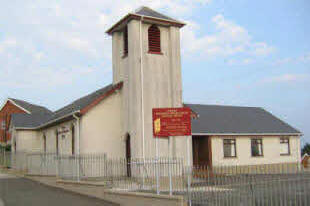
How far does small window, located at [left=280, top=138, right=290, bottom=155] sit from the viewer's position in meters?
32.6

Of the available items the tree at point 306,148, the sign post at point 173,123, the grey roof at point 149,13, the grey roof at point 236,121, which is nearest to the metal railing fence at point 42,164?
the sign post at point 173,123

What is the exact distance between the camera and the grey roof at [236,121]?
97.1 ft

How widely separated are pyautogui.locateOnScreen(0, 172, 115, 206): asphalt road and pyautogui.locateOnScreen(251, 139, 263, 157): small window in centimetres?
1781

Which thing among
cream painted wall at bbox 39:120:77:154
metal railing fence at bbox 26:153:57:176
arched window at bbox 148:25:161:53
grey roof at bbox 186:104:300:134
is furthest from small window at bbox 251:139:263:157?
metal railing fence at bbox 26:153:57:176

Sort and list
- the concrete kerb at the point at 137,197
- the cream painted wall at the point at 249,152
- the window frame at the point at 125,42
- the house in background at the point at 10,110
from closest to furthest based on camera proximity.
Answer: the concrete kerb at the point at 137,197
the window frame at the point at 125,42
the cream painted wall at the point at 249,152
the house in background at the point at 10,110

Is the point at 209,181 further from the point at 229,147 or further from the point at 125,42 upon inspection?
the point at 229,147

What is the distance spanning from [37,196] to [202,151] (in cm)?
1525

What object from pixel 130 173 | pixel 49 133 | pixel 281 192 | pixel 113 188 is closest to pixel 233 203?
pixel 281 192

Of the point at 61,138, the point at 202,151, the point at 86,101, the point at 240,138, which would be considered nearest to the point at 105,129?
the point at 86,101

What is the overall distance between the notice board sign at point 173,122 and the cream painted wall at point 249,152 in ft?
45.9

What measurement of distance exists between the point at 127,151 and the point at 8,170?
1070 centimetres

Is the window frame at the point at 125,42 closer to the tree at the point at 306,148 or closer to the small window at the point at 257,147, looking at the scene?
the small window at the point at 257,147

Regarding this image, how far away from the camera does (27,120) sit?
32531mm

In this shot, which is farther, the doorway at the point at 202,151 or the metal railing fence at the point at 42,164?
the doorway at the point at 202,151
